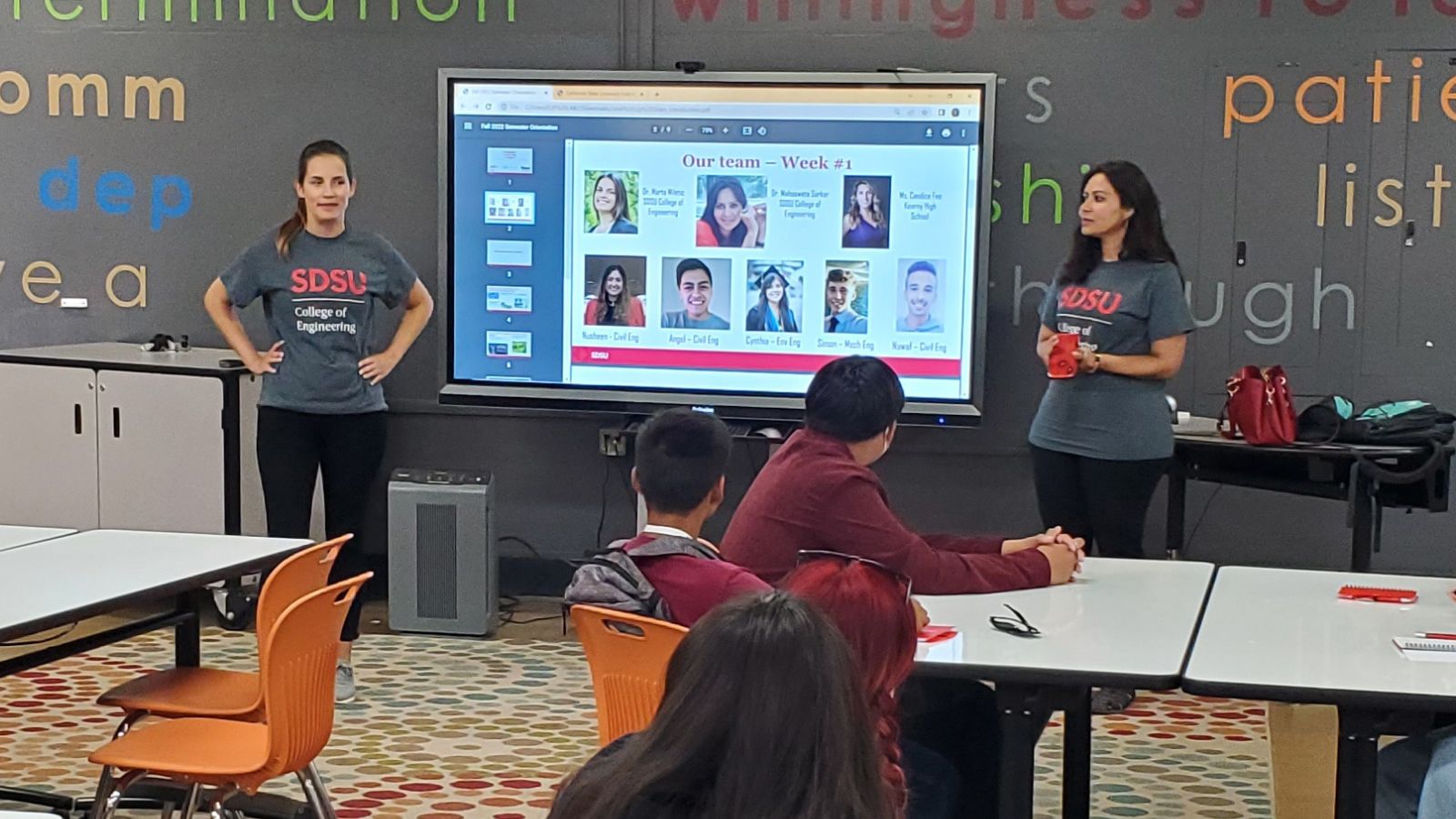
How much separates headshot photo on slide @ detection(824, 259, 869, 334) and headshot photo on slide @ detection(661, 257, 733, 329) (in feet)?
1.10

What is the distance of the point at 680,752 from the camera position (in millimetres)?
1467

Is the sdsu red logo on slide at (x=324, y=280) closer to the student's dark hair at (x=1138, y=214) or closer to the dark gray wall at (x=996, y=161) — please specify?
the dark gray wall at (x=996, y=161)

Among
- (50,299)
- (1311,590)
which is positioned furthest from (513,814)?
(50,299)

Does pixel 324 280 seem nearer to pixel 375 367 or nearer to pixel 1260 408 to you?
pixel 375 367

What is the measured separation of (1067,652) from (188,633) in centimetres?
195

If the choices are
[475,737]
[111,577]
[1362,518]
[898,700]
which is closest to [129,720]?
[111,577]

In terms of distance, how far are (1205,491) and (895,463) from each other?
1.05 meters

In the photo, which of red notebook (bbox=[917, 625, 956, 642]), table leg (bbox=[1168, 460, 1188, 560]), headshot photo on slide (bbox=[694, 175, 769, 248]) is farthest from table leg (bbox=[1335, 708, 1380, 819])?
headshot photo on slide (bbox=[694, 175, 769, 248])

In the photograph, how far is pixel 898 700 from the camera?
2.70 meters

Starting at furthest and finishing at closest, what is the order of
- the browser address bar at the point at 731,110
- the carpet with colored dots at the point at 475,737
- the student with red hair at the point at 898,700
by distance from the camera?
the browser address bar at the point at 731,110 → the carpet with colored dots at the point at 475,737 → the student with red hair at the point at 898,700

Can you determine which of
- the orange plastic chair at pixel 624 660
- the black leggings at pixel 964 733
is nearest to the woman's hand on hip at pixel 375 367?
the black leggings at pixel 964 733

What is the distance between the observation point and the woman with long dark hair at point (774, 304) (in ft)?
19.0

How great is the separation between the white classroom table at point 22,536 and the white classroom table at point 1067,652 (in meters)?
1.89

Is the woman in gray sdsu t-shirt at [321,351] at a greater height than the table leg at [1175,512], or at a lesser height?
greater
